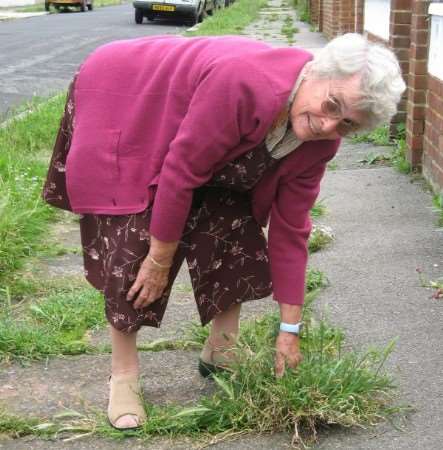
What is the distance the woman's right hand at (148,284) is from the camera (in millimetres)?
2682

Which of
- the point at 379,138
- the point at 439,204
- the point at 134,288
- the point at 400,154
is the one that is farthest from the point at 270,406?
the point at 379,138

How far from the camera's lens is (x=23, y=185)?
5.24 metres

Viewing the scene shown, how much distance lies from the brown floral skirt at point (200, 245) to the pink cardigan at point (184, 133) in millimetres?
66

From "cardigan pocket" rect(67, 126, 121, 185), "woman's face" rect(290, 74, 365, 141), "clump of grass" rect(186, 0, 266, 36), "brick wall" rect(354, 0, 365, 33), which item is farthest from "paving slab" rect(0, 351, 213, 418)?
"clump of grass" rect(186, 0, 266, 36)

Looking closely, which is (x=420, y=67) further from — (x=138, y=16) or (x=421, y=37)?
(x=138, y=16)

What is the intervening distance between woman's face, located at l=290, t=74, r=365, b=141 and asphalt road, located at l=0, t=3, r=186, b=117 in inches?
242

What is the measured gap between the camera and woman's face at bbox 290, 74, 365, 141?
234 cm

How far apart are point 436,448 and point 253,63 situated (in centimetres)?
131

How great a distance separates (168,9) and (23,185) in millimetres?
18471

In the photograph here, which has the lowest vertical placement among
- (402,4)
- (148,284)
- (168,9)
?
(168,9)

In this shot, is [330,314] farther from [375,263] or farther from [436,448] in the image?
[436,448]

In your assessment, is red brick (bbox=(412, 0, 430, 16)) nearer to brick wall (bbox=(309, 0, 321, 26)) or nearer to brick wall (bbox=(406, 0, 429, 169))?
brick wall (bbox=(406, 0, 429, 169))

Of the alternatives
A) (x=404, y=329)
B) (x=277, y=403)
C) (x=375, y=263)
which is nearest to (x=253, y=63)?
(x=277, y=403)

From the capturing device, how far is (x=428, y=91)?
225 inches
